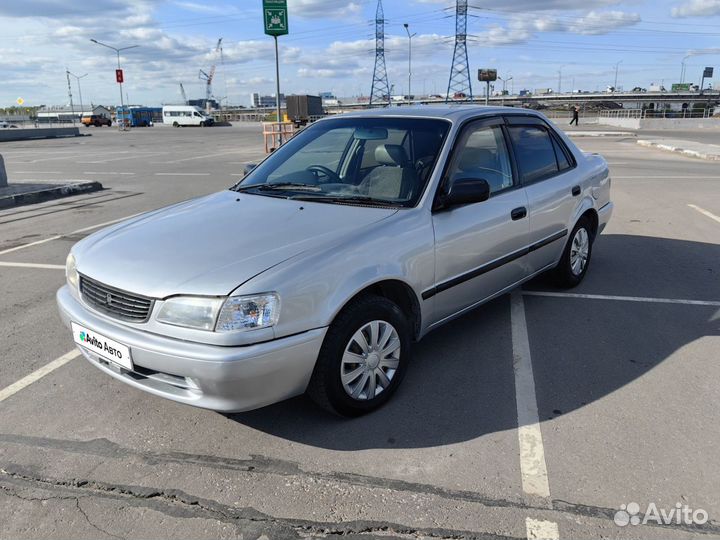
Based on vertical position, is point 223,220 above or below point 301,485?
above

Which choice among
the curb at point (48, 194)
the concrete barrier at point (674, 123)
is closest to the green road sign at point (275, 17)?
the curb at point (48, 194)

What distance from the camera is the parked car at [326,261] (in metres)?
2.70

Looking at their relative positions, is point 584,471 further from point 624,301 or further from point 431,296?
point 624,301

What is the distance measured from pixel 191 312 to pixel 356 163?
1942mm

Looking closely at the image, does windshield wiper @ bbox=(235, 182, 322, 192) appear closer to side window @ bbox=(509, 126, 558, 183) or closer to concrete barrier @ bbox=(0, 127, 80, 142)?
side window @ bbox=(509, 126, 558, 183)

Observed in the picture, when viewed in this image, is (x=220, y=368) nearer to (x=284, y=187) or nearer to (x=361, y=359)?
(x=361, y=359)

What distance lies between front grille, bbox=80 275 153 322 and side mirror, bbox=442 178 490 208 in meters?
1.87

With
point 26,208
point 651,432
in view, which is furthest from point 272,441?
point 26,208

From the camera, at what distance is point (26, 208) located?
10.4m

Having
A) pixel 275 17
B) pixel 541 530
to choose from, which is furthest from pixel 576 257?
pixel 275 17

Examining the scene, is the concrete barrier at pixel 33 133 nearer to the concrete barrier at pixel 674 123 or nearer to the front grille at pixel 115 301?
the front grille at pixel 115 301

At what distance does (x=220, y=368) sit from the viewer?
2.61 meters

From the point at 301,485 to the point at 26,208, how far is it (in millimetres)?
9925

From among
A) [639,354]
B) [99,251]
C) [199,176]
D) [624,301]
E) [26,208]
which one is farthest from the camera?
[199,176]
